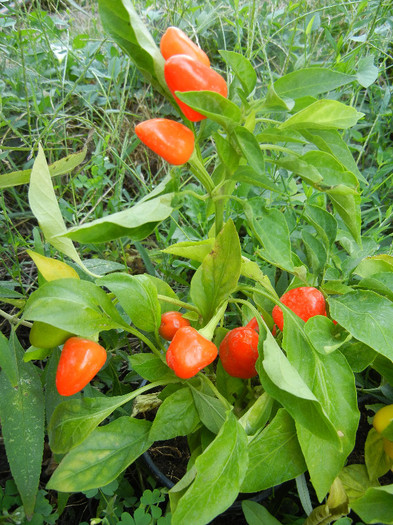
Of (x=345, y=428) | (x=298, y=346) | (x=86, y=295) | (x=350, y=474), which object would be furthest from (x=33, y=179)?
(x=350, y=474)

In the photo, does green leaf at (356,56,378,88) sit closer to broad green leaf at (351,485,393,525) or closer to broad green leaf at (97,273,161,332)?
broad green leaf at (97,273,161,332)

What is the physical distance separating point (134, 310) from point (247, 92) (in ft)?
1.14

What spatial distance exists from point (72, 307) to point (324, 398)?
0.38 m

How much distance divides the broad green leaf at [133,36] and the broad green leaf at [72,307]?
30cm

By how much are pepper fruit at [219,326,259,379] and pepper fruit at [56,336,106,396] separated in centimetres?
21

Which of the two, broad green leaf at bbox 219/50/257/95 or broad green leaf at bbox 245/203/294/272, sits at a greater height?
broad green leaf at bbox 219/50/257/95

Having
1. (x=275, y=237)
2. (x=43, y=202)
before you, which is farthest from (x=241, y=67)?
(x=43, y=202)

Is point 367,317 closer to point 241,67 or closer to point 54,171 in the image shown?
point 241,67

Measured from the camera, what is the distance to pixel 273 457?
29.0 inches

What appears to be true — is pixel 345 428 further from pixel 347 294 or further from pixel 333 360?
pixel 347 294

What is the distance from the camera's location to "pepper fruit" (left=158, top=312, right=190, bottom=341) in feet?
2.67

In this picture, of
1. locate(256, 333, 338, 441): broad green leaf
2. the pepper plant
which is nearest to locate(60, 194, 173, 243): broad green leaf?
the pepper plant

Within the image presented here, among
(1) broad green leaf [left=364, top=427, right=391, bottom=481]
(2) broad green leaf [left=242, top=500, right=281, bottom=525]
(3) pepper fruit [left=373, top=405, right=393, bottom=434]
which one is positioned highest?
(3) pepper fruit [left=373, top=405, right=393, bottom=434]

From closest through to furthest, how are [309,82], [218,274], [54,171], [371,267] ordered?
1. [309,82]
2. [218,274]
3. [371,267]
4. [54,171]
